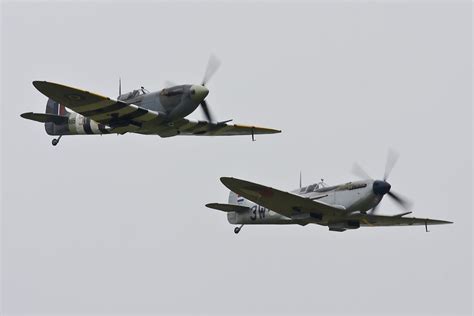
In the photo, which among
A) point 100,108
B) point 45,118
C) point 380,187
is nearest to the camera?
point 100,108

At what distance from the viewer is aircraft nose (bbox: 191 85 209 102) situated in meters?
39.2

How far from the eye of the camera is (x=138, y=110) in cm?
3966

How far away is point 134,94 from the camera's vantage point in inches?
1613

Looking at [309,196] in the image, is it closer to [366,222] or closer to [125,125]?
[366,222]

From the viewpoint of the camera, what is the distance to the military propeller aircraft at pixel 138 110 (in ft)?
128

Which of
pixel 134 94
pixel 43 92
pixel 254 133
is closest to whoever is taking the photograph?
pixel 43 92

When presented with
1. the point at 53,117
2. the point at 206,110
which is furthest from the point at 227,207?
the point at 53,117

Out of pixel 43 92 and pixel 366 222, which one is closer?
pixel 43 92

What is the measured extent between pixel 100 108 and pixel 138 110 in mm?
1219

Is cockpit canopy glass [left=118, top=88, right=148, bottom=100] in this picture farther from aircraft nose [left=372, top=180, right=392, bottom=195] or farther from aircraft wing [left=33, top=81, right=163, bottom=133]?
aircraft nose [left=372, top=180, right=392, bottom=195]

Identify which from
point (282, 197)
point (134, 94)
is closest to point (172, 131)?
point (134, 94)

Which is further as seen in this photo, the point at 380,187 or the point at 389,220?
the point at 389,220

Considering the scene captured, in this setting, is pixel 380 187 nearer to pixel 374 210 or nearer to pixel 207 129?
pixel 374 210

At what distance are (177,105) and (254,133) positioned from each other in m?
5.34
